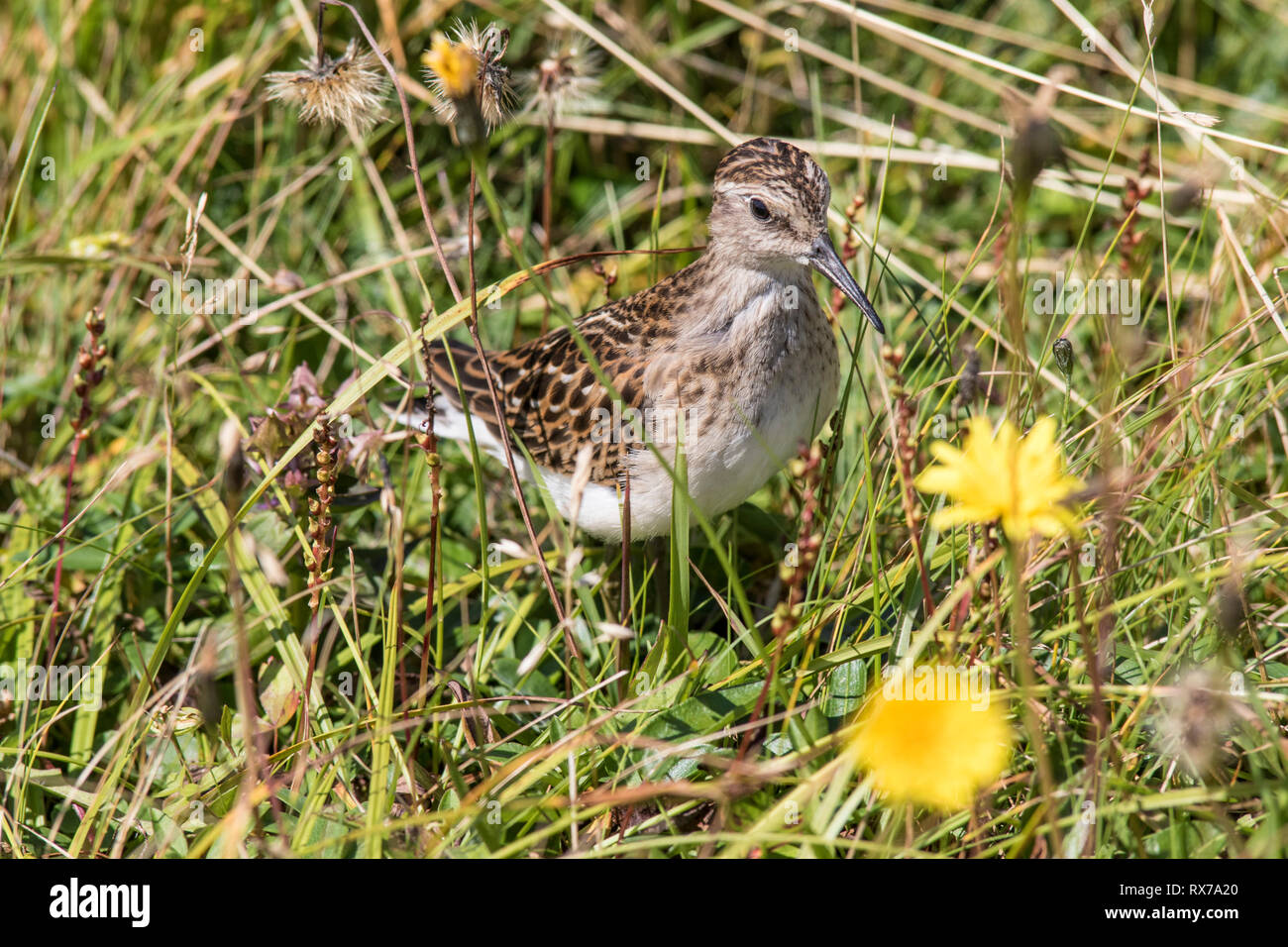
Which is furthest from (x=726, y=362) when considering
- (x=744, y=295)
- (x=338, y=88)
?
(x=338, y=88)

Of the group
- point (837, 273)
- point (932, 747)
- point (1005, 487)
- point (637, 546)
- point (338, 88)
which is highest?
point (338, 88)

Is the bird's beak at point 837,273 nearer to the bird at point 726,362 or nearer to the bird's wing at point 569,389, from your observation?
the bird at point 726,362

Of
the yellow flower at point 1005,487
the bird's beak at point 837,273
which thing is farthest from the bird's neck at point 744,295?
the yellow flower at point 1005,487

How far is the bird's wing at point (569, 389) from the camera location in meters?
4.56

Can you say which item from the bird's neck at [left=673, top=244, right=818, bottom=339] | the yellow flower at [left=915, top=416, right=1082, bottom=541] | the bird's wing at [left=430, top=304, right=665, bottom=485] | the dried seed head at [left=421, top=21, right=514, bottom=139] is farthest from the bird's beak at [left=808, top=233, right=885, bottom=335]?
the yellow flower at [left=915, top=416, right=1082, bottom=541]

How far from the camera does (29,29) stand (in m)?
6.64

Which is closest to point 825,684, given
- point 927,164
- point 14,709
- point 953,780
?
point 953,780

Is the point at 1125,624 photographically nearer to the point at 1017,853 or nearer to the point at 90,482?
the point at 1017,853

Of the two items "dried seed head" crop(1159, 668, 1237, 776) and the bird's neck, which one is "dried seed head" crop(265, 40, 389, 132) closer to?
the bird's neck

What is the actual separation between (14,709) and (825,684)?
2.85 metres

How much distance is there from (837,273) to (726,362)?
0.51m

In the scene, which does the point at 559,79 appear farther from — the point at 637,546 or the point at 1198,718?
the point at 1198,718

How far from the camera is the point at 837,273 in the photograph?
13.5 ft

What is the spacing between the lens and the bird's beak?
4055 mm
